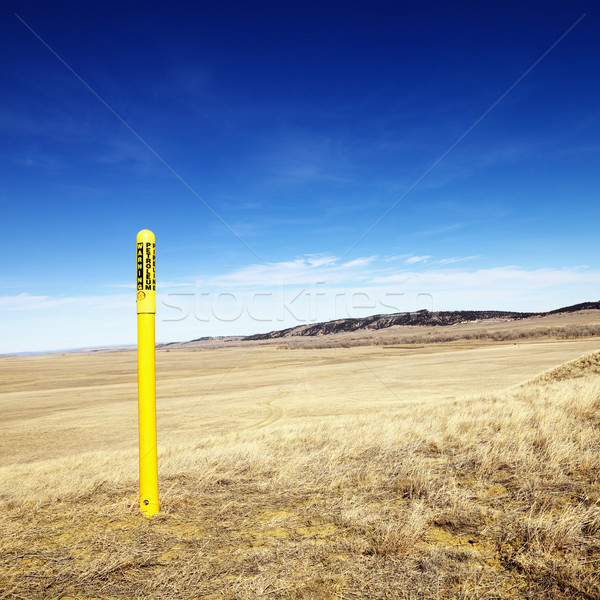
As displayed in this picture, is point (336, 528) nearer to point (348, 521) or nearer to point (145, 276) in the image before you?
point (348, 521)

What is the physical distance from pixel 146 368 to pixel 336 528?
2666 mm

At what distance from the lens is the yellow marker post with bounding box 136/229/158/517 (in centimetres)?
467

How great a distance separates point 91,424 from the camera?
20.4m

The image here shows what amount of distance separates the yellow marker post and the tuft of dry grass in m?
0.31

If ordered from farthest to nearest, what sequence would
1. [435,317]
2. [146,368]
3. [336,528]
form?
[435,317]
[146,368]
[336,528]

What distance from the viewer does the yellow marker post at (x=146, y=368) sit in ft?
15.3

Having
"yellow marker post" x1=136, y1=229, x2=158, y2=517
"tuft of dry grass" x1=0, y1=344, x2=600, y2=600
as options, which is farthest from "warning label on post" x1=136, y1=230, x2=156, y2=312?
"tuft of dry grass" x1=0, y1=344, x2=600, y2=600

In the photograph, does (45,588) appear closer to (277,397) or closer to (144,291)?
(144,291)

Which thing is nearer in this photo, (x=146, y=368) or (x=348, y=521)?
(x=348, y=521)

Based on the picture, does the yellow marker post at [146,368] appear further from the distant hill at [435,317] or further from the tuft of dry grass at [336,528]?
the distant hill at [435,317]

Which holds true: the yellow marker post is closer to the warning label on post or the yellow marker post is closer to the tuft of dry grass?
the warning label on post

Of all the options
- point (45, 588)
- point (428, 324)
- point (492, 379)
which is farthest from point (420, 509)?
point (428, 324)

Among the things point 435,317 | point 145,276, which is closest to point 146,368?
point 145,276

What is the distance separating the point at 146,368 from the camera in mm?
4648
